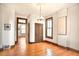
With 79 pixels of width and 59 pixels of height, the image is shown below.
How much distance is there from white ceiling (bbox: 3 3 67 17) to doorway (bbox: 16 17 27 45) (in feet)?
0.61

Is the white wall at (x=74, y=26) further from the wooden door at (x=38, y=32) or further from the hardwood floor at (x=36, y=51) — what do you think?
the wooden door at (x=38, y=32)

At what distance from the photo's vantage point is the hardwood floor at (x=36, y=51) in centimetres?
246

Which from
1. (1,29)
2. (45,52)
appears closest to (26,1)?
(1,29)

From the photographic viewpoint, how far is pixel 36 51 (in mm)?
2516

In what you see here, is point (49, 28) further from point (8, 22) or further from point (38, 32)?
point (8, 22)

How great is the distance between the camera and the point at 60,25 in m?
2.61

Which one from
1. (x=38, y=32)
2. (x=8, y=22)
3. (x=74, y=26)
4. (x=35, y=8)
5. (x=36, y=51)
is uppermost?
(x=35, y=8)

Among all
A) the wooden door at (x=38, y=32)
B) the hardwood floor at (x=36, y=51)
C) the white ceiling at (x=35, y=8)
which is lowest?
the hardwood floor at (x=36, y=51)

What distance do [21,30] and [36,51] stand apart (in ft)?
1.99

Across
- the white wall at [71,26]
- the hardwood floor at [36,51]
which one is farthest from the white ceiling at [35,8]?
the hardwood floor at [36,51]

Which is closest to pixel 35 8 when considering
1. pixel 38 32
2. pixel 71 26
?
pixel 38 32

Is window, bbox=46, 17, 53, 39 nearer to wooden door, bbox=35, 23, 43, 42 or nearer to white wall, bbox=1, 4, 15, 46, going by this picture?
wooden door, bbox=35, 23, 43, 42

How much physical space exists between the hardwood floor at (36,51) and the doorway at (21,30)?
53mm

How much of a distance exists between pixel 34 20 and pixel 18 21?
375mm
